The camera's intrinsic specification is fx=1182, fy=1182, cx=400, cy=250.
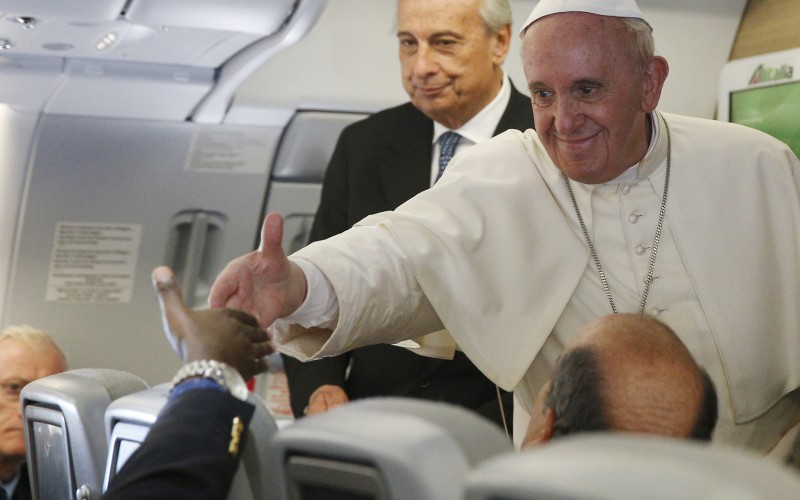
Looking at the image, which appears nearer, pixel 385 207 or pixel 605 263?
pixel 605 263

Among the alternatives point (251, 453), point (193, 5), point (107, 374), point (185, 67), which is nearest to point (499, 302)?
point (107, 374)

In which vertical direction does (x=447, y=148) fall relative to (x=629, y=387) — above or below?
above

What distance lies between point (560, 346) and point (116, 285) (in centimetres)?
320

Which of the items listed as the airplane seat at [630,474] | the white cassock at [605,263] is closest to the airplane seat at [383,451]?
the airplane seat at [630,474]

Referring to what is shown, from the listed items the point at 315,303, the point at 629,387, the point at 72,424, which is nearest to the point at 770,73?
the point at 315,303

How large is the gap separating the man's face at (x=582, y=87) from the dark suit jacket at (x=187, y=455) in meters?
1.32

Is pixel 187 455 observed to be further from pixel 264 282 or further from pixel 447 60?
pixel 447 60

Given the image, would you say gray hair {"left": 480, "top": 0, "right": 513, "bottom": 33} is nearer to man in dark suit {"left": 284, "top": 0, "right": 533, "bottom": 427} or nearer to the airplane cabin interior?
man in dark suit {"left": 284, "top": 0, "right": 533, "bottom": 427}

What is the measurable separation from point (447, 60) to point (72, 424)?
2009mm

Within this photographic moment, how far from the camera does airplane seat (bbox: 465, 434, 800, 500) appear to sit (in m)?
0.93

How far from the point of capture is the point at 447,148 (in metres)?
3.94

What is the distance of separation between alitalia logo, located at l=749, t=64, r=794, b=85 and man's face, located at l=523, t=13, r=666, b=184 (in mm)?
2694

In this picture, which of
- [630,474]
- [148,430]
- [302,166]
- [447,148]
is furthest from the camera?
[302,166]

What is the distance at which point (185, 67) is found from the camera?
479 cm
